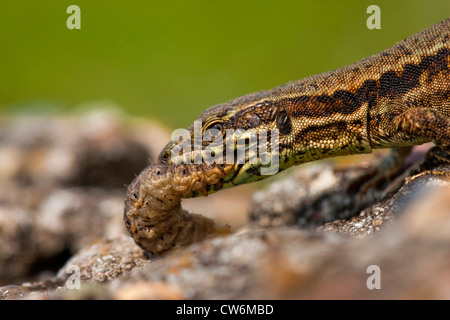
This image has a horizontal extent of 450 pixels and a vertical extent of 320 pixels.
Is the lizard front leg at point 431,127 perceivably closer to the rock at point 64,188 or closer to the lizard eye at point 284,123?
the lizard eye at point 284,123

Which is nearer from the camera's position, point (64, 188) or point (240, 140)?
point (240, 140)

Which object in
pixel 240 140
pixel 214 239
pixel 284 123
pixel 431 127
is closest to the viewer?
pixel 214 239

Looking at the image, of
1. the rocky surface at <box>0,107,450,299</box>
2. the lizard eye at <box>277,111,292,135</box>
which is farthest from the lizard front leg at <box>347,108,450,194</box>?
the lizard eye at <box>277,111,292,135</box>

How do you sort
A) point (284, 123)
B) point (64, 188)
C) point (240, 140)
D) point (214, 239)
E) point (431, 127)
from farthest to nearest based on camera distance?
point (64, 188)
point (284, 123)
point (240, 140)
point (431, 127)
point (214, 239)

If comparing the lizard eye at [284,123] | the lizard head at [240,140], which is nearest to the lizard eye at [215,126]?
the lizard head at [240,140]

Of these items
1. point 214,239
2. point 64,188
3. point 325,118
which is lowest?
point 214,239

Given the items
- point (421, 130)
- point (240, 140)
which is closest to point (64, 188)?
point (240, 140)

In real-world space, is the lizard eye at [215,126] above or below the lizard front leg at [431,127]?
above

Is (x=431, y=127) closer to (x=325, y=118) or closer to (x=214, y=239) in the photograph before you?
(x=325, y=118)
